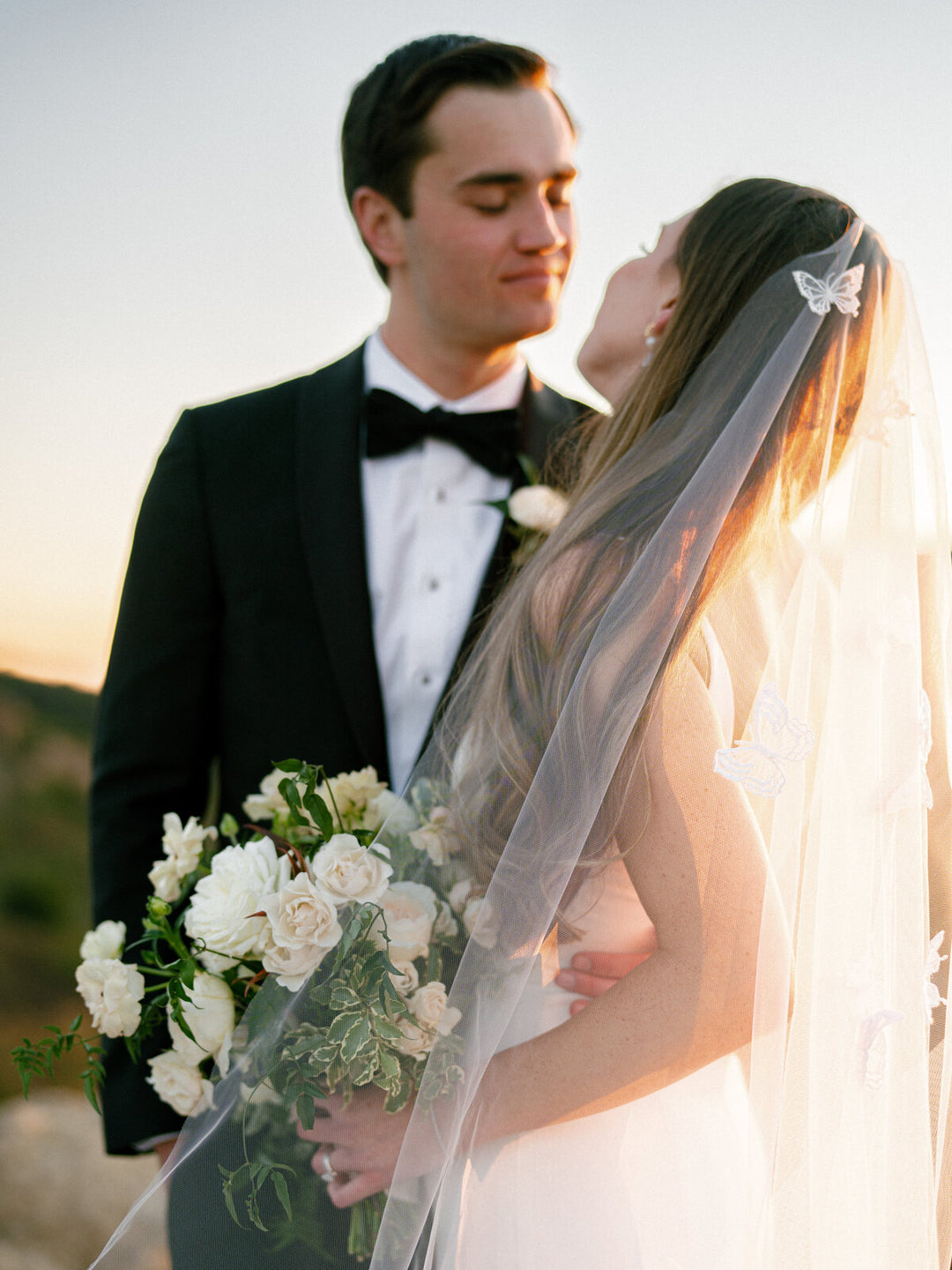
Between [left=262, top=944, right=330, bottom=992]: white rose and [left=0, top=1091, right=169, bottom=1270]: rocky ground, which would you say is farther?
[left=0, top=1091, right=169, bottom=1270]: rocky ground

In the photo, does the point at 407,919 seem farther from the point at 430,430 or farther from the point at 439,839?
the point at 430,430

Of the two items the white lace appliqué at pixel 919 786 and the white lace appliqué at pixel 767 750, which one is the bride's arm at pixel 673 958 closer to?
the white lace appliqué at pixel 767 750

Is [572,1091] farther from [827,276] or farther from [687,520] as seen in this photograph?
[827,276]

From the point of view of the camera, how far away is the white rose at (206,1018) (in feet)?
4.59

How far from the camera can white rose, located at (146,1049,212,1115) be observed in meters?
1.44

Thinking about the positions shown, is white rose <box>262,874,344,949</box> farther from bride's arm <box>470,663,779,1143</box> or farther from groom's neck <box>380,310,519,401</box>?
groom's neck <box>380,310,519,401</box>

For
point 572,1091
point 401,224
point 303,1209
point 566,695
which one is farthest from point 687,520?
point 401,224

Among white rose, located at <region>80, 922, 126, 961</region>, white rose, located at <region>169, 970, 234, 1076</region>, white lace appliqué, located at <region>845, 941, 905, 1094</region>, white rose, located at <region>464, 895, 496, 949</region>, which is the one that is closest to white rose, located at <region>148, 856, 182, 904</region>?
white rose, located at <region>80, 922, 126, 961</region>

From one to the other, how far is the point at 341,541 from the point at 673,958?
1.25 m

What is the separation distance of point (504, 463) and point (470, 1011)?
140cm

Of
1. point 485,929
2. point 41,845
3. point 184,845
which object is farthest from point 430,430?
point 41,845

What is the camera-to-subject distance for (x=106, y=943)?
1.64 m

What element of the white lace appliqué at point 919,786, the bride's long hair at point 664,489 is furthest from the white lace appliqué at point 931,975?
the bride's long hair at point 664,489

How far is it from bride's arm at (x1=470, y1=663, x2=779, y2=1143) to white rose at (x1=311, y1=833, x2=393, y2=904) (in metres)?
0.27
